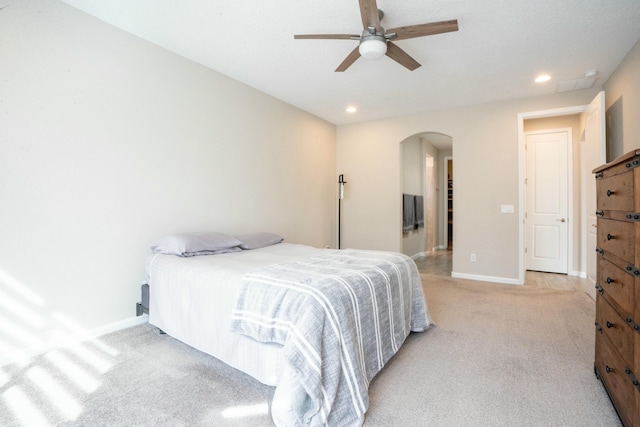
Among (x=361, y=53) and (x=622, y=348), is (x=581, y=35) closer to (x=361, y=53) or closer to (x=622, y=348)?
(x=361, y=53)

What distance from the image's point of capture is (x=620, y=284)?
1.47 m

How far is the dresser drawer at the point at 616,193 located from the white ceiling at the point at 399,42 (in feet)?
4.85

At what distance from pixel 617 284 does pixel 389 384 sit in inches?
50.6

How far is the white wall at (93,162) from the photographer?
206 centimetres

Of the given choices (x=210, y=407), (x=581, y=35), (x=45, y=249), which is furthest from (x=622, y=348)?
(x=45, y=249)

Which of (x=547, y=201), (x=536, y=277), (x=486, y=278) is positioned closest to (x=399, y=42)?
(x=486, y=278)

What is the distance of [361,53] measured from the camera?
2316 millimetres

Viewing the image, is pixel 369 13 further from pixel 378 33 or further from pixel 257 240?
pixel 257 240

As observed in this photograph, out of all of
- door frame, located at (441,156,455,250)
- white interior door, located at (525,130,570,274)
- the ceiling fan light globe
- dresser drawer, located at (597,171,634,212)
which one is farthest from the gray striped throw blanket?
door frame, located at (441,156,455,250)

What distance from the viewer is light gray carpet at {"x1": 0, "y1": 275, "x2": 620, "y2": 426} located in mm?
1510

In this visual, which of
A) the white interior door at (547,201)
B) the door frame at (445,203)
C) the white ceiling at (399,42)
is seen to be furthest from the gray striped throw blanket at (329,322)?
the door frame at (445,203)

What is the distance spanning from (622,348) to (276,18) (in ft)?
9.69

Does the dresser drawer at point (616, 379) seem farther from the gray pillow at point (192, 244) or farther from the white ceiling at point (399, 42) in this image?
the gray pillow at point (192, 244)

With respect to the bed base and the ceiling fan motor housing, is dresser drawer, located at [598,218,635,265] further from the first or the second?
the bed base
